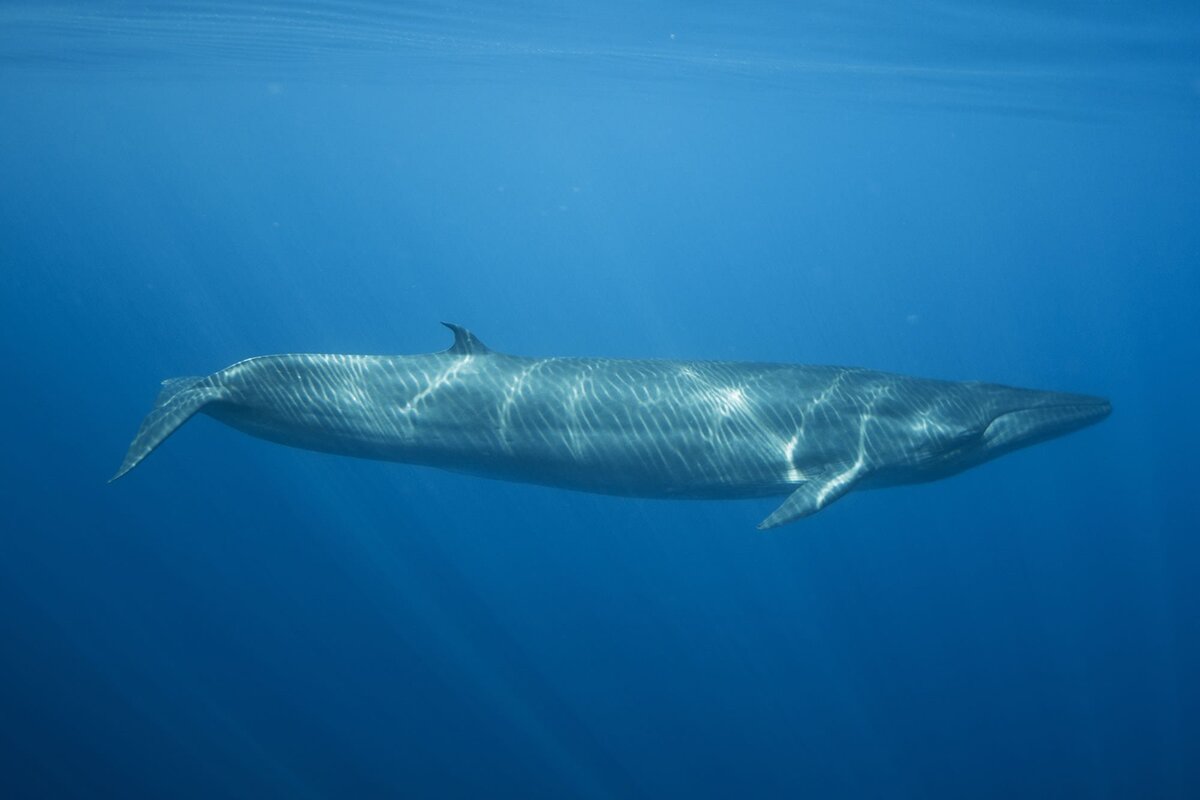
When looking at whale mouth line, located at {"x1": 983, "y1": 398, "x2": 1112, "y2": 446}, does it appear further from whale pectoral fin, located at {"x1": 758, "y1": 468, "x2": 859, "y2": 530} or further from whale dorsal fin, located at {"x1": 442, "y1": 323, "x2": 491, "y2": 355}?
whale dorsal fin, located at {"x1": 442, "y1": 323, "x2": 491, "y2": 355}

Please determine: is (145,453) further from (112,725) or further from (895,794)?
(895,794)

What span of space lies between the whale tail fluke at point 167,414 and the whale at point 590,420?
2 centimetres

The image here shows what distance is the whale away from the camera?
805 centimetres

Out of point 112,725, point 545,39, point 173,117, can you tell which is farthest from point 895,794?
point 173,117

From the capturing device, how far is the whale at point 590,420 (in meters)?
8.05

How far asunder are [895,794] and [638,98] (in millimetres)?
28293

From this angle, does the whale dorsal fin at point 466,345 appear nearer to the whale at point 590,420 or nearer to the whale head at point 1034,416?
the whale at point 590,420

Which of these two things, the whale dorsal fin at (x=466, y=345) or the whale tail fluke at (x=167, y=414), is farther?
the whale dorsal fin at (x=466, y=345)

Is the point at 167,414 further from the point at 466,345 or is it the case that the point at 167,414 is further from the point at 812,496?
the point at 812,496

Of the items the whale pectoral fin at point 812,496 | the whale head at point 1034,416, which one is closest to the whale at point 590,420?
the whale pectoral fin at point 812,496

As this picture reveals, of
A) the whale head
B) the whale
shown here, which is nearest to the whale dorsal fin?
the whale

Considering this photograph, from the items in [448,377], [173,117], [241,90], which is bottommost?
[448,377]

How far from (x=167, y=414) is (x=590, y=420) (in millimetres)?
4444

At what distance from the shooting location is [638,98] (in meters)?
32.2
